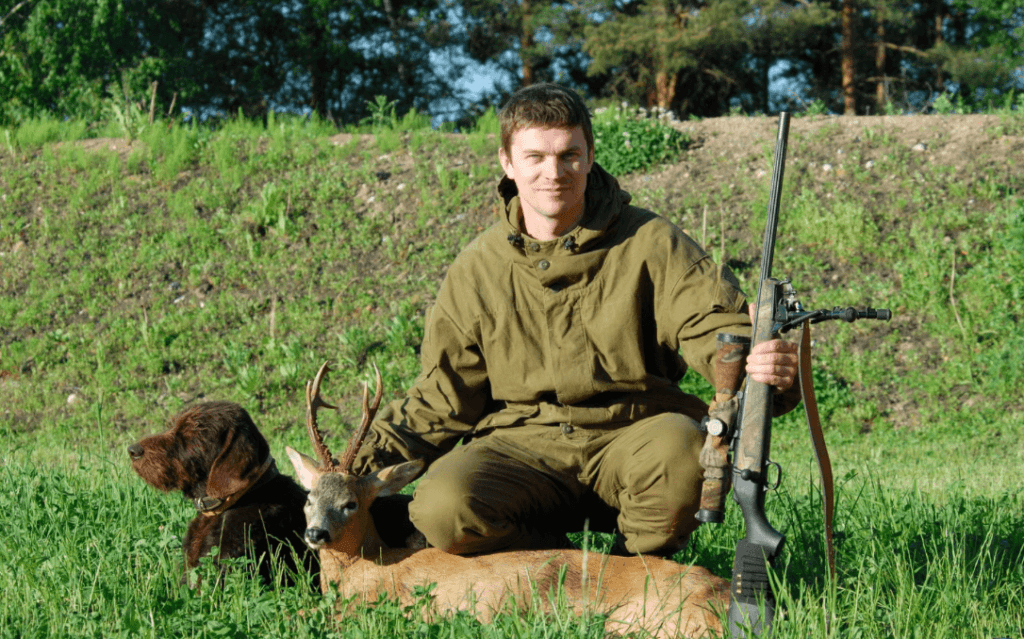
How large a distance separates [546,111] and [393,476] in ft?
4.63

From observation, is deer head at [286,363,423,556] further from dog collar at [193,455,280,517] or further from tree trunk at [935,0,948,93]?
tree trunk at [935,0,948,93]

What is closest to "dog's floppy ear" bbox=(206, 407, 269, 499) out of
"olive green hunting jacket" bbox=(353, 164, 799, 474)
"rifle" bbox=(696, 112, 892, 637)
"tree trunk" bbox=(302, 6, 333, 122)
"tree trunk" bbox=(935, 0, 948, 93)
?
"olive green hunting jacket" bbox=(353, 164, 799, 474)

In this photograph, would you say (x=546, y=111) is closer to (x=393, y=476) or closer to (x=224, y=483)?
(x=393, y=476)

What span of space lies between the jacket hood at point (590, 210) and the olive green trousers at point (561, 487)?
0.69 metres

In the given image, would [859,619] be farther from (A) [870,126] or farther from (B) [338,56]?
(B) [338,56]

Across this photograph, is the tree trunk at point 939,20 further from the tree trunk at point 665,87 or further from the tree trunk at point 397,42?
the tree trunk at point 397,42

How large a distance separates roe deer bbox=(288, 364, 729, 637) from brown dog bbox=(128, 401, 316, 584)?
0.18 m

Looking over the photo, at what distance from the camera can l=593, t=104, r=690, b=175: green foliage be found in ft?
36.2

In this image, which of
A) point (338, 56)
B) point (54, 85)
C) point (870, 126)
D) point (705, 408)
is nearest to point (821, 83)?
point (338, 56)

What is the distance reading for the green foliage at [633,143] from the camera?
36.2 ft

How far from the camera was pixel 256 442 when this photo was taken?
3689 millimetres

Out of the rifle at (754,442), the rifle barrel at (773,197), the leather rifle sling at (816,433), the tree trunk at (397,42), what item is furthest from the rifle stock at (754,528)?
the tree trunk at (397,42)

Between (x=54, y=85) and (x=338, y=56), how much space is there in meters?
6.36

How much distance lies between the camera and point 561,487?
371cm
